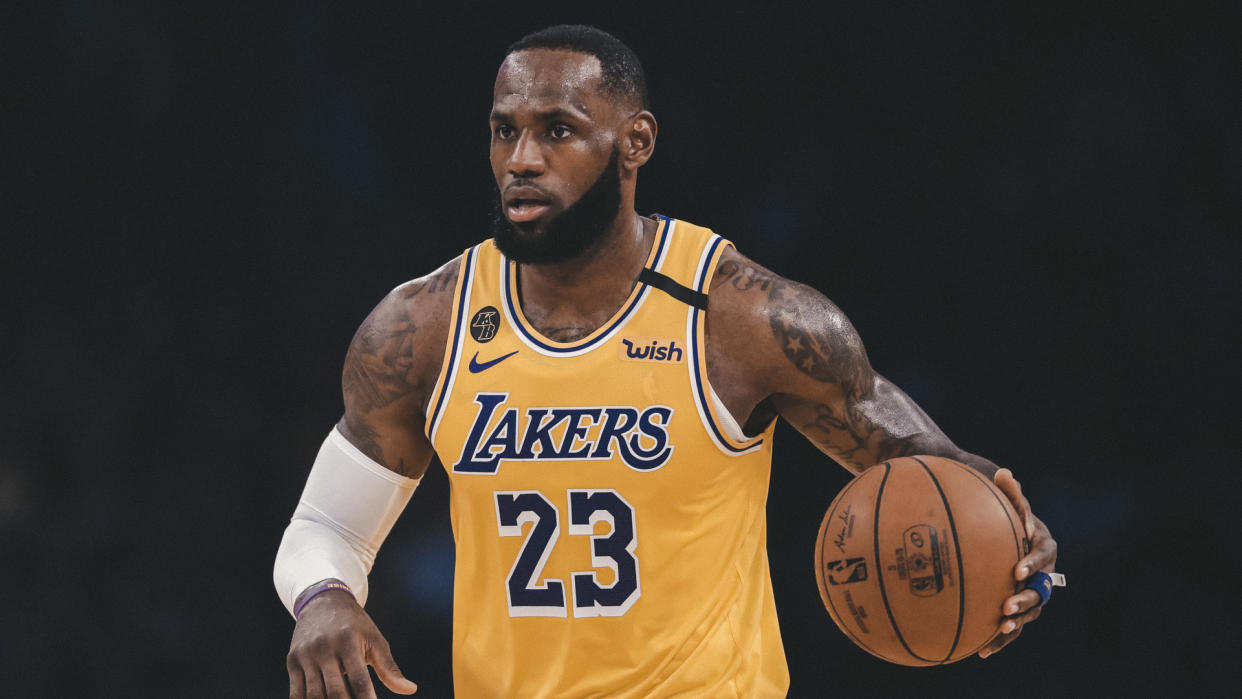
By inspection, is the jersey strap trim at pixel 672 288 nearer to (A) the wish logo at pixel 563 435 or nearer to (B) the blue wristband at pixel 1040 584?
(A) the wish logo at pixel 563 435

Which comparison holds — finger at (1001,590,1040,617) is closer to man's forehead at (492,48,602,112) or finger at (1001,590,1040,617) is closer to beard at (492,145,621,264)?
beard at (492,145,621,264)

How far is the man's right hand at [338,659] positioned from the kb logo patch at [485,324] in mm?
656

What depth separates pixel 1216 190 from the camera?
4.91 m

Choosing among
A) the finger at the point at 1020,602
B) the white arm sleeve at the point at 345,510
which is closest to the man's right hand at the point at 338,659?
the white arm sleeve at the point at 345,510

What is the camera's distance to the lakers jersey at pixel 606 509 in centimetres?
277

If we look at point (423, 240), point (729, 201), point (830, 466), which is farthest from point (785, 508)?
point (423, 240)

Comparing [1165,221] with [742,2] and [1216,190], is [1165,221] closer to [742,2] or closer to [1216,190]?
[1216,190]

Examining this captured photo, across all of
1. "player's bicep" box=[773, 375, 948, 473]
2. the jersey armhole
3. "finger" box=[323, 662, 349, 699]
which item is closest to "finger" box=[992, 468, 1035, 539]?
"player's bicep" box=[773, 375, 948, 473]

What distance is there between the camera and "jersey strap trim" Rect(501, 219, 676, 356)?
2.87 m

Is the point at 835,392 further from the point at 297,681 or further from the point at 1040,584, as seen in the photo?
the point at 297,681

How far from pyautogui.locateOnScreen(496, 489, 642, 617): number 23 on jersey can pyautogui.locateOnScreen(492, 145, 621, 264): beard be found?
52 centimetres

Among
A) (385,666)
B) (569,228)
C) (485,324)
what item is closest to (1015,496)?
(569,228)

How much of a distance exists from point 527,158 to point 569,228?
0.60 feet

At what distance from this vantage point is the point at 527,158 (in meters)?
2.78
